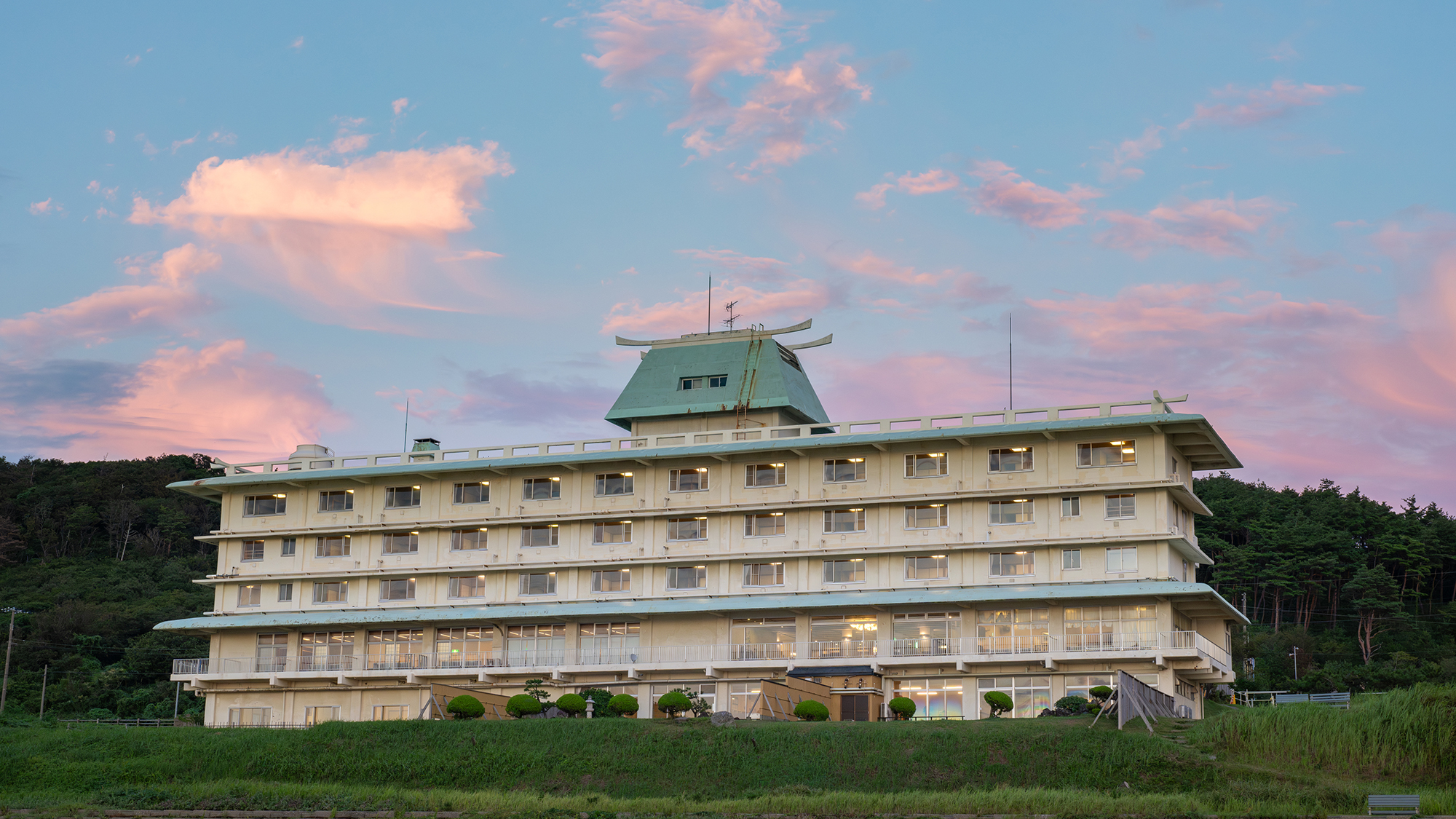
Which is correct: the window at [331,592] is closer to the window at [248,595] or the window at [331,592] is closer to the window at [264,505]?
the window at [248,595]

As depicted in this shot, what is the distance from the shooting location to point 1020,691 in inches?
2336

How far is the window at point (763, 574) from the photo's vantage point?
211 ft

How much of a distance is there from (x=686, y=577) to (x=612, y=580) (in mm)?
A: 3579

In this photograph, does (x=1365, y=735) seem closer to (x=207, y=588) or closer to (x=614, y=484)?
(x=614, y=484)

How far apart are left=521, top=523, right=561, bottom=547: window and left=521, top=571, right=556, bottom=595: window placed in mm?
1316

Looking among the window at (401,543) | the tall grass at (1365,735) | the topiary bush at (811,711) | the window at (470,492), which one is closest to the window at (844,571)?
the topiary bush at (811,711)

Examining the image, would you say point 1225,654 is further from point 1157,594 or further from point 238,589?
point 238,589

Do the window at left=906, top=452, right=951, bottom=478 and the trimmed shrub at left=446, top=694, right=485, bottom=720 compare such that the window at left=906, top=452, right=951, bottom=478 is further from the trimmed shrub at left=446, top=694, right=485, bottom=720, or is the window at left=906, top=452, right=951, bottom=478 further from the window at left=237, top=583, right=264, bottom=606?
the window at left=237, top=583, right=264, bottom=606

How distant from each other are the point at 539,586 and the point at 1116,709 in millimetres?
29861

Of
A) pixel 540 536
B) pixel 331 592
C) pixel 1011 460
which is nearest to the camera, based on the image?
pixel 1011 460

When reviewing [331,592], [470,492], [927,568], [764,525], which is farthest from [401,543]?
[927,568]

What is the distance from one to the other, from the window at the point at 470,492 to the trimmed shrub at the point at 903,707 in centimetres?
2401

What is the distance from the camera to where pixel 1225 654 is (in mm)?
62156

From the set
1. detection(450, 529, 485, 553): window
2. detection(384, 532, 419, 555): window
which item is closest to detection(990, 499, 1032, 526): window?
detection(450, 529, 485, 553): window
